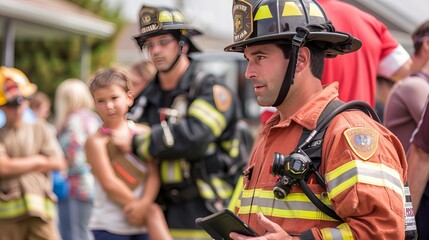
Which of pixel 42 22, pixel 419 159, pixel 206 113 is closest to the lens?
pixel 419 159

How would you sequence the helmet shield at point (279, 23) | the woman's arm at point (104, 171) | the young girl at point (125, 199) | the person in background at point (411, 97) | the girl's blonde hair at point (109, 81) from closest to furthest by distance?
the helmet shield at point (279, 23)
the girl's blonde hair at point (109, 81)
the person in background at point (411, 97)
the woman's arm at point (104, 171)
the young girl at point (125, 199)

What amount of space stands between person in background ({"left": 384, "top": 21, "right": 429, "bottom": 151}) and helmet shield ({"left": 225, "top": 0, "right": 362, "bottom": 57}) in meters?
1.53

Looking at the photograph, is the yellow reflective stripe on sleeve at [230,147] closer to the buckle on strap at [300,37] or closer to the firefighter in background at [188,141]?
the firefighter in background at [188,141]

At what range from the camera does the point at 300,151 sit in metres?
2.92

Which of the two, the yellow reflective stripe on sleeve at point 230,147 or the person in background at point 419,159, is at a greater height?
the person in background at point 419,159

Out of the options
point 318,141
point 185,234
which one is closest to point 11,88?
point 185,234

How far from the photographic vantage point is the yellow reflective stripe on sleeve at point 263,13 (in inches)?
119

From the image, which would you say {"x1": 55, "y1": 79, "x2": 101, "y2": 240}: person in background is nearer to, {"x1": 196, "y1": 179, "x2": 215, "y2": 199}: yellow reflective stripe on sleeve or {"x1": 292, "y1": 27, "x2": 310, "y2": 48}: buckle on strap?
{"x1": 196, "y1": 179, "x2": 215, "y2": 199}: yellow reflective stripe on sleeve

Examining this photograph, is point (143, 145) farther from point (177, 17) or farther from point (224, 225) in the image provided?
point (224, 225)

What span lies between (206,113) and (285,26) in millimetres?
2524

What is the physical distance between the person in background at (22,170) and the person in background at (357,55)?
9.79 feet

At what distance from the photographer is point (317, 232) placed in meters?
2.86

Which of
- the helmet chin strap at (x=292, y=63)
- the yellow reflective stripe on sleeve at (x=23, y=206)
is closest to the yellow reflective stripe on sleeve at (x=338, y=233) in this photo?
the helmet chin strap at (x=292, y=63)

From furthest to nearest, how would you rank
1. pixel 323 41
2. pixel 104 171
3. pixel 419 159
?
1. pixel 104 171
2. pixel 419 159
3. pixel 323 41
